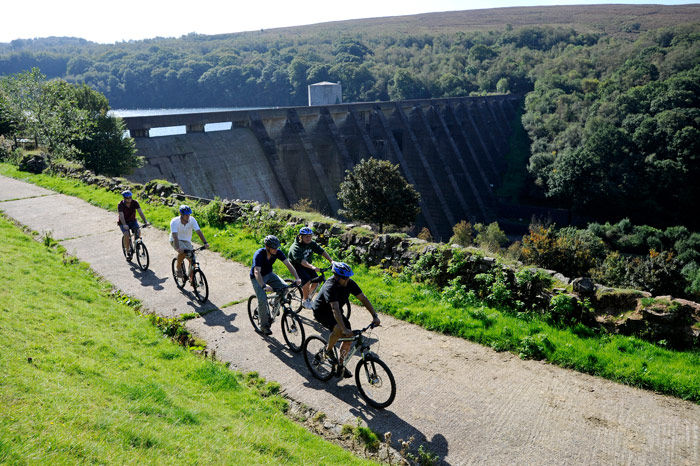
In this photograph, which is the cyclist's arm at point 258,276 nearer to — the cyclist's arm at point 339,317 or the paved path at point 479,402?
the paved path at point 479,402

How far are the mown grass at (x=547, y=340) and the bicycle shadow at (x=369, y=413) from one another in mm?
1775

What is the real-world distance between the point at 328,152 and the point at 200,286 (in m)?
28.0

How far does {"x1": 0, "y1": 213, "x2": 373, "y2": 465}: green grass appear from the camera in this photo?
390cm

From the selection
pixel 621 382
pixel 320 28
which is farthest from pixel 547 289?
pixel 320 28

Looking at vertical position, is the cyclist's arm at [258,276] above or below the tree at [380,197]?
above

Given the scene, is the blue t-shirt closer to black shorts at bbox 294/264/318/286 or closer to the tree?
black shorts at bbox 294/264/318/286

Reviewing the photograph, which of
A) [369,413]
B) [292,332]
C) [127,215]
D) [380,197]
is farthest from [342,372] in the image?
[380,197]

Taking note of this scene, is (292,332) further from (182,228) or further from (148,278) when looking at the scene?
(148,278)

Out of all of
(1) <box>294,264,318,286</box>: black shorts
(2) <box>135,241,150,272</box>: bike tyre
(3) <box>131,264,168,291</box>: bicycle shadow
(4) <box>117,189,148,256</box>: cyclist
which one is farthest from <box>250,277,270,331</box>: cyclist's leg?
(4) <box>117,189,148,256</box>: cyclist

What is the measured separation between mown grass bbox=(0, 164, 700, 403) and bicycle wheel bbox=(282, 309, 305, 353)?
6.47 ft

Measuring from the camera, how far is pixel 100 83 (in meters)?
77.4

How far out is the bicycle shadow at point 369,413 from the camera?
519cm

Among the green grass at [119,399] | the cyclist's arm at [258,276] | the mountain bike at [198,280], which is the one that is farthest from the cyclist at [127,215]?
the cyclist's arm at [258,276]

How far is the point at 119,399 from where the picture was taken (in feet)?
16.1
